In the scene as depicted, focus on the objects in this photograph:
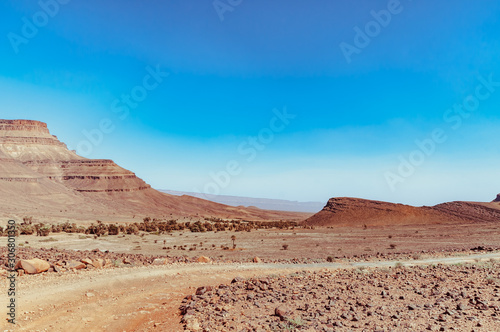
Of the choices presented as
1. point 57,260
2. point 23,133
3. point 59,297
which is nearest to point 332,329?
point 59,297

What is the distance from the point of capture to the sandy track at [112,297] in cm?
920

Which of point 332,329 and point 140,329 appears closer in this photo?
point 332,329

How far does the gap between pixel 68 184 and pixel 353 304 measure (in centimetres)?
12856

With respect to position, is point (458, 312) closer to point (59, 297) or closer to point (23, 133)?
point (59, 297)

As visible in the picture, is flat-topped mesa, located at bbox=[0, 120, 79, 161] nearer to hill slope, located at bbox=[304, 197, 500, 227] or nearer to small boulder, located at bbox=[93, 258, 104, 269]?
hill slope, located at bbox=[304, 197, 500, 227]

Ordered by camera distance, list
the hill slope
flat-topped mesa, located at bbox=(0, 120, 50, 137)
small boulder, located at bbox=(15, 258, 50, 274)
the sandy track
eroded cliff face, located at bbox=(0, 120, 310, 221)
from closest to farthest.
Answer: the sandy track → small boulder, located at bbox=(15, 258, 50, 274) → the hill slope → eroded cliff face, located at bbox=(0, 120, 310, 221) → flat-topped mesa, located at bbox=(0, 120, 50, 137)

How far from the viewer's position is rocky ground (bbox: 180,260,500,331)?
24.2 feet

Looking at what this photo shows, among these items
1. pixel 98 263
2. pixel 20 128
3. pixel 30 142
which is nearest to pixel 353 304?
pixel 98 263

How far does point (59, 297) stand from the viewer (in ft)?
37.4

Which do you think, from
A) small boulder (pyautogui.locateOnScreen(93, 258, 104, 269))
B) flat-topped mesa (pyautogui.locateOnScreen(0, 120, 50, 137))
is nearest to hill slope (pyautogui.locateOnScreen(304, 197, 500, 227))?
small boulder (pyautogui.locateOnScreen(93, 258, 104, 269))

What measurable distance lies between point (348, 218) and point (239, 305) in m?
66.1

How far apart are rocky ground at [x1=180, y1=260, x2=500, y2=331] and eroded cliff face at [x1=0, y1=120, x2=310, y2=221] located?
81.8 metres

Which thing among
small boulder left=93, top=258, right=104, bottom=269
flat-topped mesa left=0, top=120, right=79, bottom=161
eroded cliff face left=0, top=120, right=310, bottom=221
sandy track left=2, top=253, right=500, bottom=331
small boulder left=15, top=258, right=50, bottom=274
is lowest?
sandy track left=2, top=253, right=500, bottom=331

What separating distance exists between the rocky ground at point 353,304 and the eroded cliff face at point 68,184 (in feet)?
268
